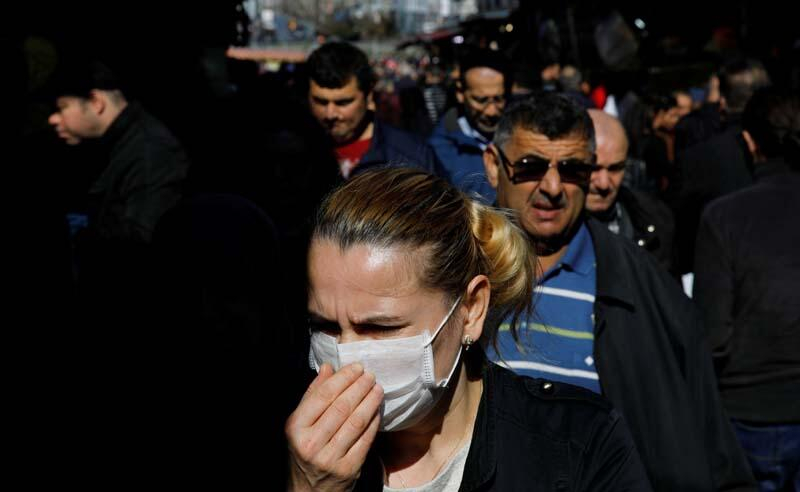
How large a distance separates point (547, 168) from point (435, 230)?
4.44ft

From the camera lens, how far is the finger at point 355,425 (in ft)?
6.05

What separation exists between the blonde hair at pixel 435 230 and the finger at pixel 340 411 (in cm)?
33

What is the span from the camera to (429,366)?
2094mm

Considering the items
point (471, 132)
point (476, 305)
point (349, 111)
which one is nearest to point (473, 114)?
point (471, 132)

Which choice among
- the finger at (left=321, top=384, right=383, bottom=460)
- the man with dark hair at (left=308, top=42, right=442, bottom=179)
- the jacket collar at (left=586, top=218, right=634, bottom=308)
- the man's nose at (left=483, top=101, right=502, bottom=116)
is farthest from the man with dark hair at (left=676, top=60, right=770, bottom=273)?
the finger at (left=321, top=384, right=383, bottom=460)

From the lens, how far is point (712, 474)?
2990mm

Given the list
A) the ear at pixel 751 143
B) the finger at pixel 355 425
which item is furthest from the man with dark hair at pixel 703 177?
the finger at pixel 355 425

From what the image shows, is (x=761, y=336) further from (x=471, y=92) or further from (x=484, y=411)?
(x=471, y=92)

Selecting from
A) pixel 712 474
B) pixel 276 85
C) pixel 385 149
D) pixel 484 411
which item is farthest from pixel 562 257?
pixel 276 85

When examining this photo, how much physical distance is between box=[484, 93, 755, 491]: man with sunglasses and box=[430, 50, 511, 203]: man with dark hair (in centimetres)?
231

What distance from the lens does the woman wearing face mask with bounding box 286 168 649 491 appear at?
2059 mm

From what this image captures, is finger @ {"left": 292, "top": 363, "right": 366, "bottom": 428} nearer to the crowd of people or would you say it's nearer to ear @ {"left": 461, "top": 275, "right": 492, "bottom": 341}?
the crowd of people

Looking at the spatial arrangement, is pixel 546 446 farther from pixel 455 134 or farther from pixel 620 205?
pixel 455 134

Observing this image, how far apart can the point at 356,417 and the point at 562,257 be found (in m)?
1.64
